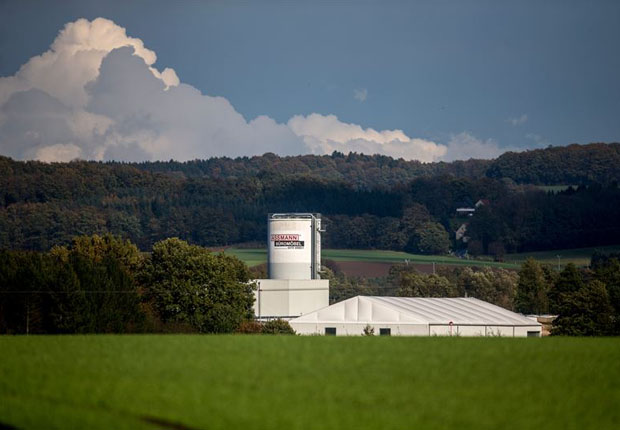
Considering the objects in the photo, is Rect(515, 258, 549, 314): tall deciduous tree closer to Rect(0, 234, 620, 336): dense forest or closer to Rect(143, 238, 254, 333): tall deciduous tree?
Rect(0, 234, 620, 336): dense forest

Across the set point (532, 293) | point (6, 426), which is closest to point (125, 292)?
point (6, 426)

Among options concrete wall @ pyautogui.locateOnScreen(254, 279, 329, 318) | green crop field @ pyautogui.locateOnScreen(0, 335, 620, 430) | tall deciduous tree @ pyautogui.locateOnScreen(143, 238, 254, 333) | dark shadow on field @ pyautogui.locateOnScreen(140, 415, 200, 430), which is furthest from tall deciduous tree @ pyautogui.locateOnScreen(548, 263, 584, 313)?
dark shadow on field @ pyautogui.locateOnScreen(140, 415, 200, 430)

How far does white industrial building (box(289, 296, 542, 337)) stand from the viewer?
7975 centimetres

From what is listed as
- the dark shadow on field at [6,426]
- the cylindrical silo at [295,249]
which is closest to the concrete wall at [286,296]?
the cylindrical silo at [295,249]

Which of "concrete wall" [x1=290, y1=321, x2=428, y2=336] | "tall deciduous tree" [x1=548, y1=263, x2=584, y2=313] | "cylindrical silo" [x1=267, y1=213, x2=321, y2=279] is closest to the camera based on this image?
"concrete wall" [x1=290, y1=321, x2=428, y2=336]

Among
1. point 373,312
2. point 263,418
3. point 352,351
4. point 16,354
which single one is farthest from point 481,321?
point 263,418

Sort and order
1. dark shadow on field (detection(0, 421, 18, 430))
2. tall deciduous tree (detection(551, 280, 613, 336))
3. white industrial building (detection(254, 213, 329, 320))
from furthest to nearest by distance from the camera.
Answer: white industrial building (detection(254, 213, 329, 320)) → tall deciduous tree (detection(551, 280, 613, 336)) → dark shadow on field (detection(0, 421, 18, 430))

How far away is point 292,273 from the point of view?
101 meters

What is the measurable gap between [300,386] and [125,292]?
158 feet

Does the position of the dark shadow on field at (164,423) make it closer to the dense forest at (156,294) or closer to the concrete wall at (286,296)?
the dense forest at (156,294)

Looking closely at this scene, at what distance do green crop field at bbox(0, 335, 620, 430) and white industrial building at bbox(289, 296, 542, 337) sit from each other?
154 ft

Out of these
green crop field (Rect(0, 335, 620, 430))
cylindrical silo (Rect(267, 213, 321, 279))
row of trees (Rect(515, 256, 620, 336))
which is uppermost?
cylindrical silo (Rect(267, 213, 321, 279))

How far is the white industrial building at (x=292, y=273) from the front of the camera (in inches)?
3907

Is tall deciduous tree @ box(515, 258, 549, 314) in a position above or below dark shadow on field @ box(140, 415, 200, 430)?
above
